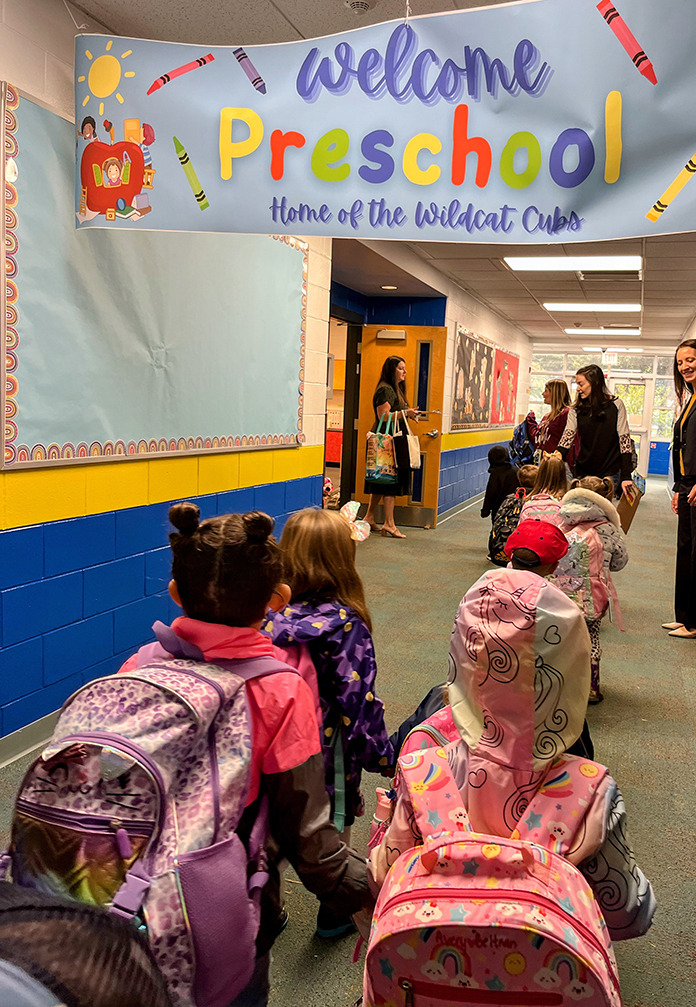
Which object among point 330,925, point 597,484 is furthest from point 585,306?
point 330,925

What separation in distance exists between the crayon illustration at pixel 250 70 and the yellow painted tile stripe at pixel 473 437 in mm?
6677

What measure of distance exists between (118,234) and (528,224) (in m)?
1.70

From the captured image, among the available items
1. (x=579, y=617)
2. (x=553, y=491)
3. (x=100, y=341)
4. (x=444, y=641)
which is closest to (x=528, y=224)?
(x=579, y=617)

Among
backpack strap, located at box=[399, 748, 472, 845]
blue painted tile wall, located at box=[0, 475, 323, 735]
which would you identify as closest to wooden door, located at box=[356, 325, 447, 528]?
blue painted tile wall, located at box=[0, 475, 323, 735]

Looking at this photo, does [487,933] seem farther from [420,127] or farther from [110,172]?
[110,172]

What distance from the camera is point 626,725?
312 cm

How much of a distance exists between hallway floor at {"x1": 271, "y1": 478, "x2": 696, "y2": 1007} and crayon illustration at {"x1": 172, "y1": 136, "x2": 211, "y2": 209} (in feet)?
5.64

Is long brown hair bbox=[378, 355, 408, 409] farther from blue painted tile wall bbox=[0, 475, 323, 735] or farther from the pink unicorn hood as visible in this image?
the pink unicorn hood

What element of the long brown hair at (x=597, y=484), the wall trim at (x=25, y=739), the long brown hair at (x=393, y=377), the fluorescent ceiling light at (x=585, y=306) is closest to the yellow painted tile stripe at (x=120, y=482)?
the wall trim at (x=25, y=739)

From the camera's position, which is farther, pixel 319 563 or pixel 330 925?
pixel 330 925

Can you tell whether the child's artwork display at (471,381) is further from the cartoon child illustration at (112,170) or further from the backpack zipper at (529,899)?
the backpack zipper at (529,899)

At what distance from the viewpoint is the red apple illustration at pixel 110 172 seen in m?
1.99

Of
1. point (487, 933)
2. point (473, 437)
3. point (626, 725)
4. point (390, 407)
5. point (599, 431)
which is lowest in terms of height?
point (626, 725)

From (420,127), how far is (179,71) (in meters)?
0.64
